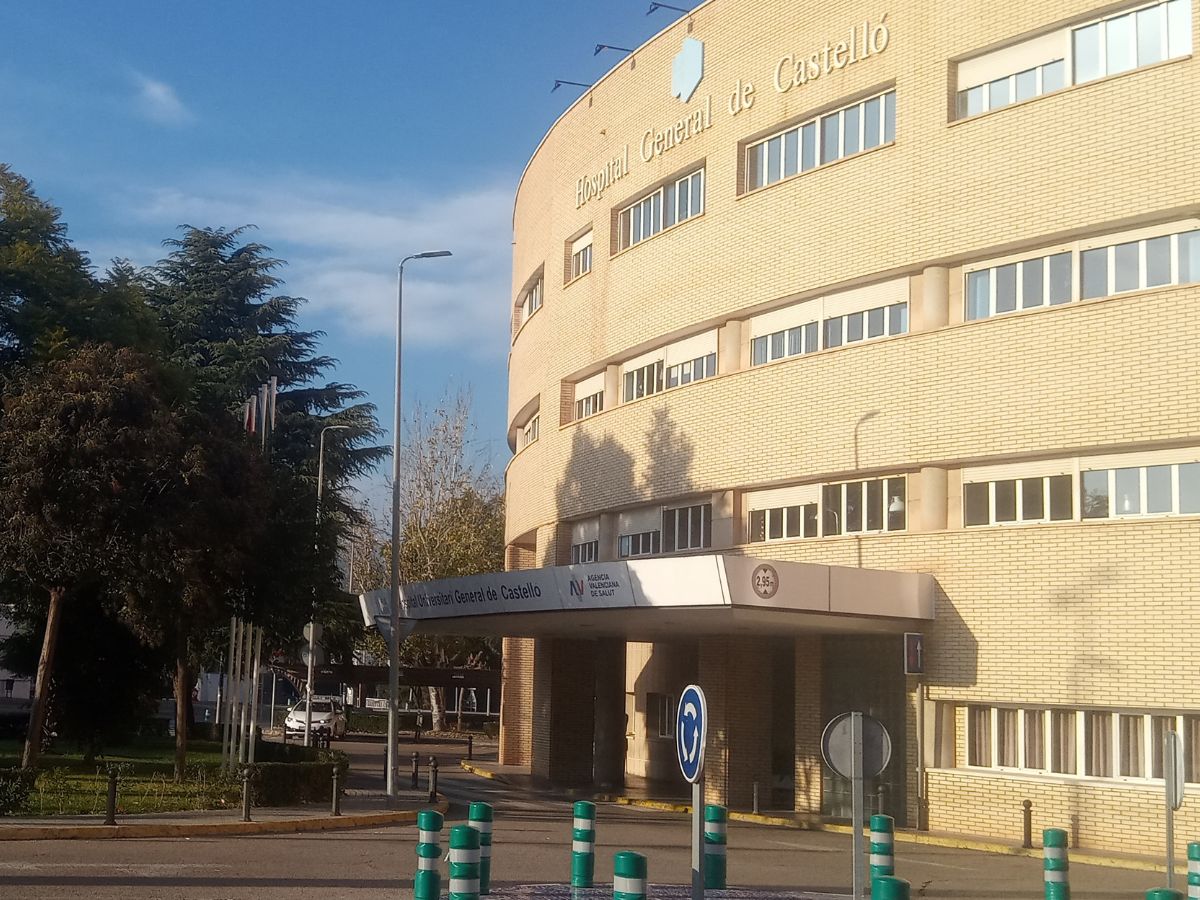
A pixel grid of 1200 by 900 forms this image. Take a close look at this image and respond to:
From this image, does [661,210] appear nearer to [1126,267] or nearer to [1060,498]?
[1126,267]

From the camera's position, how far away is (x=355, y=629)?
163 feet

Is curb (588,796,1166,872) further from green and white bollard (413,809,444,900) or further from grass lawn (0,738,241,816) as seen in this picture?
green and white bollard (413,809,444,900)

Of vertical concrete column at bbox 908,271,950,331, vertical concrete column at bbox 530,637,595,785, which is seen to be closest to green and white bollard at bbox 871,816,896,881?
vertical concrete column at bbox 908,271,950,331

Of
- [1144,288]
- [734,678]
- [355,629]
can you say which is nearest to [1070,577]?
[1144,288]

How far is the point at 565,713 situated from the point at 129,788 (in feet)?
43.6

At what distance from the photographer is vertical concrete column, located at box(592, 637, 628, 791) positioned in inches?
1312

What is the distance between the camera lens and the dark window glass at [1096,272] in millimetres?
21531

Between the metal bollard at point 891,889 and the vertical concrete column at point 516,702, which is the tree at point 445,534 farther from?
the metal bollard at point 891,889

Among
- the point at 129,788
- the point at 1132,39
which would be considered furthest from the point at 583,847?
the point at 1132,39

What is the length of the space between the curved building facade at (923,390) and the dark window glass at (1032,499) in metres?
0.04

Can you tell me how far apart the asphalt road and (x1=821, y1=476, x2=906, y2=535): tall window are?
17.9 ft

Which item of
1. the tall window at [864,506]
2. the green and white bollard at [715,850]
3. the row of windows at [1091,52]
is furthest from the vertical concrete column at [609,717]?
the green and white bollard at [715,850]

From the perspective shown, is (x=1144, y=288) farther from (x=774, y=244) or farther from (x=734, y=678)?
(x=734, y=678)

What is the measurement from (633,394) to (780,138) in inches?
280
